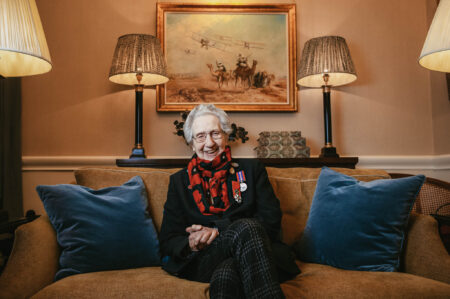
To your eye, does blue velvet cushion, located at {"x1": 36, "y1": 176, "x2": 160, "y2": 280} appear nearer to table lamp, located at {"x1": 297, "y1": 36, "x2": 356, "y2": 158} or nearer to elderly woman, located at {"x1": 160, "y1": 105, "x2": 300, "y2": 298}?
elderly woman, located at {"x1": 160, "y1": 105, "x2": 300, "y2": 298}

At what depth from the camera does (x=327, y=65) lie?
2.15 m

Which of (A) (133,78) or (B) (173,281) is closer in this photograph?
(B) (173,281)

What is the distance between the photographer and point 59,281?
1.30m

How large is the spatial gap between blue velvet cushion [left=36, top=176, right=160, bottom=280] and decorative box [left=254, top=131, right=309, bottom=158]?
103cm

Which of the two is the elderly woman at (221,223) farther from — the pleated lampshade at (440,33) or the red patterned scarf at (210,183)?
the pleated lampshade at (440,33)

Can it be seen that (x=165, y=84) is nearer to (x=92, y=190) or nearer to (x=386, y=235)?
(x=92, y=190)

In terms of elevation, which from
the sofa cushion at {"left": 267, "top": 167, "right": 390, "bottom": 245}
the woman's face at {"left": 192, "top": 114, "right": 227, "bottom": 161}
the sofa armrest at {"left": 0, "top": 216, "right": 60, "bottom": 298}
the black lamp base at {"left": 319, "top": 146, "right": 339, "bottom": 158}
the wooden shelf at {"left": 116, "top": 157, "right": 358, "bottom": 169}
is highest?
the woman's face at {"left": 192, "top": 114, "right": 227, "bottom": 161}

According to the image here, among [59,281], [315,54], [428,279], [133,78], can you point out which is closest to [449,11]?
[315,54]

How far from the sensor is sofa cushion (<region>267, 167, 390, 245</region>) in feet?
5.65

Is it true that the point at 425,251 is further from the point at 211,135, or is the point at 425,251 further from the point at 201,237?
the point at 211,135

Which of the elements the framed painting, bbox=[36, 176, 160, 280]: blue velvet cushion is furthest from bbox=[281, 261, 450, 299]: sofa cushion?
the framed painting

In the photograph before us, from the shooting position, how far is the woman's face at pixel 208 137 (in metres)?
1.71

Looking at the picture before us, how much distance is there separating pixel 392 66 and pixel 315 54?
799mm

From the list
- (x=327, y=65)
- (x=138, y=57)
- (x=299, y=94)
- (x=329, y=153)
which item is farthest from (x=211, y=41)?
(x=329, y=153)
